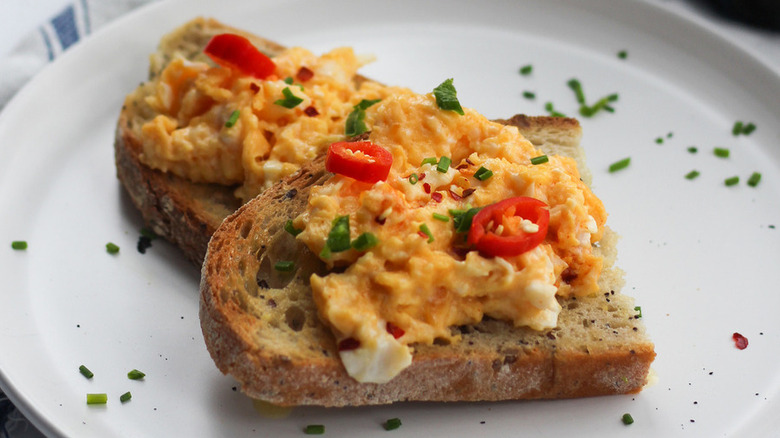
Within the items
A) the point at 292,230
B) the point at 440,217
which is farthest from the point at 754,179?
the point at 292,230

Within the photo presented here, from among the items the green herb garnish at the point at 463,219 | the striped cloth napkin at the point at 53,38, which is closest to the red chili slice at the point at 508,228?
the green herb garnish at the point at 463,219

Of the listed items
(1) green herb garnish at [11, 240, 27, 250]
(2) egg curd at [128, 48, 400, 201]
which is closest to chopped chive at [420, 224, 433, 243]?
(2) egg curd at [128, 48, 400, 201]

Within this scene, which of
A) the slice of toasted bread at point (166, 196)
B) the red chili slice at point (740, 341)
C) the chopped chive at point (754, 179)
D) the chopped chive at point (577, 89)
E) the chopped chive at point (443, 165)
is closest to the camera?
the chopped chive at point (443, 165)

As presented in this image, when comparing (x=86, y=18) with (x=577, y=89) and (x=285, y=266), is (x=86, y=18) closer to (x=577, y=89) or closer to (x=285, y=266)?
(x=285, y=266)

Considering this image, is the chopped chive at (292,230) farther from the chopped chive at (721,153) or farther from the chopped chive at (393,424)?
the chopped chive at (721,153)

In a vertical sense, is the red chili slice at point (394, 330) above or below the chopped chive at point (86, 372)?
above

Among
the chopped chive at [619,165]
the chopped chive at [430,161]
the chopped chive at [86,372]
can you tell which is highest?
the chopped chive at [430,161]

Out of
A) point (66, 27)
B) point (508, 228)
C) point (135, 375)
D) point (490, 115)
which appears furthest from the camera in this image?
point (66, 27)
